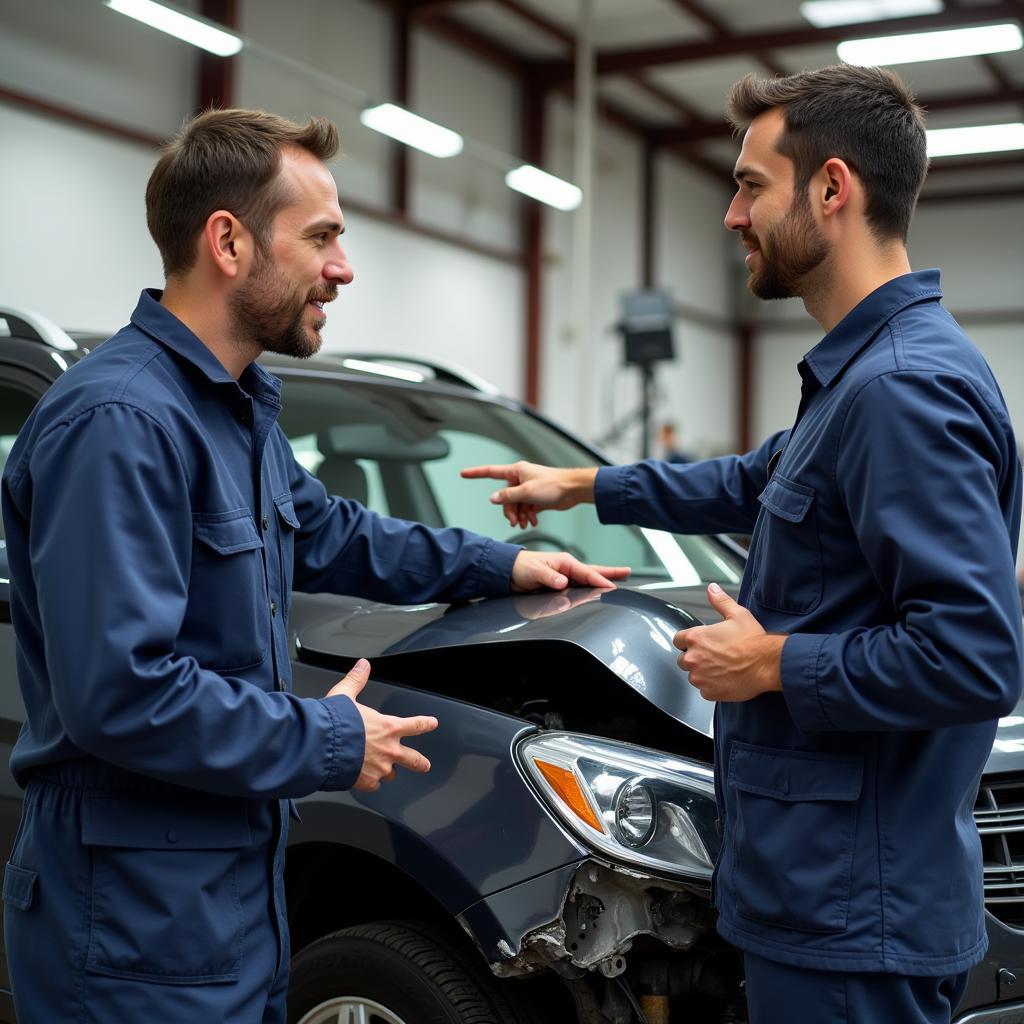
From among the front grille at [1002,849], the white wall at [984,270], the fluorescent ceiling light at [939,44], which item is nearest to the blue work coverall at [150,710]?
the front grille at [1002,849]

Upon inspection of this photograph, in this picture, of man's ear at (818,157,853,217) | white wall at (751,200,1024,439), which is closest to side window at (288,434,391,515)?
man's ear at (818,157,853,217)

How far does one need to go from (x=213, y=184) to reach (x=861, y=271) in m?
0.84

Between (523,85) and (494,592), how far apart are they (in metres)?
12.6

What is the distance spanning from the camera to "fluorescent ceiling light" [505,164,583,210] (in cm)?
1198

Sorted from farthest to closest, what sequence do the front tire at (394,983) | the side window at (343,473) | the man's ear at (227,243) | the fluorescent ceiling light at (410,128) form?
the fluorescent ceiling light at (410,128) → the side window at (343,473) → the front tire at (394,983) → the man's ear at (227,243)

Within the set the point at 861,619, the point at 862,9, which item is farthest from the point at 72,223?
the point at 861,619

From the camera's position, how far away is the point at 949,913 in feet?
4.97

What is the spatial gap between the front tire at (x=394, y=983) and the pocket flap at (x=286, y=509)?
0.66 m

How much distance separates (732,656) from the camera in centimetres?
159

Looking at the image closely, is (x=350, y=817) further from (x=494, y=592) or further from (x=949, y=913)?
(x=949, y=913)

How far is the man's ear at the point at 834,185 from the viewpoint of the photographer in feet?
5.41

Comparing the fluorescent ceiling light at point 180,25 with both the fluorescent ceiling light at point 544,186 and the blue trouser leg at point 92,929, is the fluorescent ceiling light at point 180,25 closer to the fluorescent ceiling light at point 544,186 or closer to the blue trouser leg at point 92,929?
the fluorescent ceiling light at point 544,186

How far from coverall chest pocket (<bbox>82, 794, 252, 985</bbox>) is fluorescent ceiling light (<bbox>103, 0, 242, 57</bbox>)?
23.8ft

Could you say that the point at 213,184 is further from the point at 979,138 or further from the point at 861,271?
the point at 979,138
